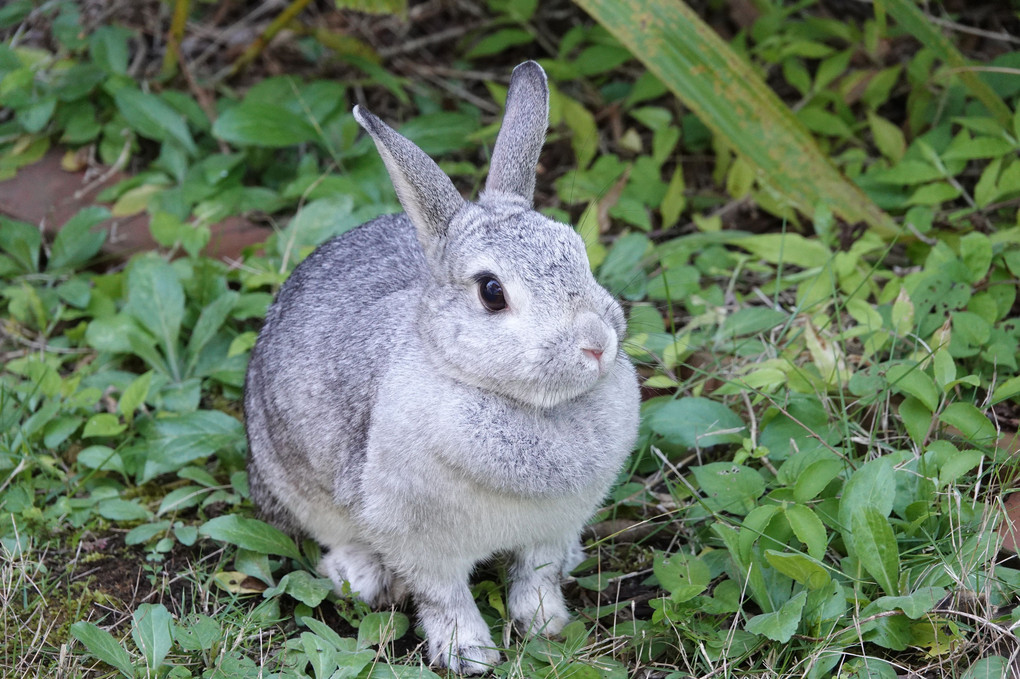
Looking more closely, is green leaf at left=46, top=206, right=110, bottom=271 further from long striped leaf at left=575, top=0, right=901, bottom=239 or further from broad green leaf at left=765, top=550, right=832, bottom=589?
broad green leaf at left=765, top=550, right=832, bottom=589

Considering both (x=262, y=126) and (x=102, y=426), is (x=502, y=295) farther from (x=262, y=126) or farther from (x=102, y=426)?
(x=262, y=126)

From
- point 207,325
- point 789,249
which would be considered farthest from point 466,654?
point 789,249

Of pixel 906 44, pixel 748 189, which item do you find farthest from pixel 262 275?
pixel 906 44

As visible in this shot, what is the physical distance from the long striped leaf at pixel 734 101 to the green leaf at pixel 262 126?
1.65 m

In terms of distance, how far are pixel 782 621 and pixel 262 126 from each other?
352 centimetres

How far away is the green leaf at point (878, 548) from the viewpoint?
115 inches

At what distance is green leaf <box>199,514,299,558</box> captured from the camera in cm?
353

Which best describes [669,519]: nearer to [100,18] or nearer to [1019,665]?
[1019,665]

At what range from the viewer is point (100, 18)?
616 centimetres

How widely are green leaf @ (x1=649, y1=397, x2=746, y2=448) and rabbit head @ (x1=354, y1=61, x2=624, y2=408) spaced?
2.48ft

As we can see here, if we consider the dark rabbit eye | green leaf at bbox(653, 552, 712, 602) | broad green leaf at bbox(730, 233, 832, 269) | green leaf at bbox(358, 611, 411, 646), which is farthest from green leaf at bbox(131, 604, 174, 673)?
broad green leaf at bbox(730, 233, 832, 269)

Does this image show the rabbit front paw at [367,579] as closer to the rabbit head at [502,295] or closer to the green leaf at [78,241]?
the rabbit head at [502,295]

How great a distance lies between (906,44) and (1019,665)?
4.03 meters

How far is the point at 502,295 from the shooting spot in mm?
2867
